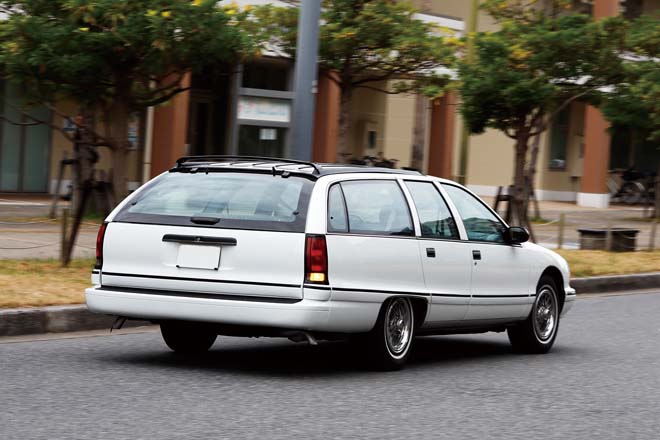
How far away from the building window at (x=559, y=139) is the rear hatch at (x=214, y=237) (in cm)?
3647

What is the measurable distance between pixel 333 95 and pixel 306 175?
86.3 ft

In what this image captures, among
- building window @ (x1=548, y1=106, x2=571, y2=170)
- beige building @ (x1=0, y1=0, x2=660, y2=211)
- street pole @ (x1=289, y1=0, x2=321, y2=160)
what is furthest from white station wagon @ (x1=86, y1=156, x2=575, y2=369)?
building window @ (x1=548, y1=106, x2=571, y2=170)

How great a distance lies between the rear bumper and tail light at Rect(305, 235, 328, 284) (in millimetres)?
151

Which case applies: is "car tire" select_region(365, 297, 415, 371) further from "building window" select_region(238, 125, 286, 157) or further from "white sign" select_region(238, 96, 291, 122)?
"white sign" select_region(238, 96, 291, 122)

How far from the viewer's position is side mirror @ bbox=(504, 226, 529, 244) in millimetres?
10484

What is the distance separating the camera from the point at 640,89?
98.1 feet

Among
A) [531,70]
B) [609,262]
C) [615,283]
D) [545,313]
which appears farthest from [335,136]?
[545,313]

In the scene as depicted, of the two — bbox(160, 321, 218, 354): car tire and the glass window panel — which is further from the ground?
the glass window panel

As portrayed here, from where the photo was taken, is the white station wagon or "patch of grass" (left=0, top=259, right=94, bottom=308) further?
"patch of grass" (left=0, top=259, right=94, bottom=308)

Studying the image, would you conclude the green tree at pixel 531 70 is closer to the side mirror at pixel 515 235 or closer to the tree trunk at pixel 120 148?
the tree trunk at pixel 120 148

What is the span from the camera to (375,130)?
40.2 meters

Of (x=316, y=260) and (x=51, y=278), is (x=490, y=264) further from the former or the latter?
(x=51, y=278)

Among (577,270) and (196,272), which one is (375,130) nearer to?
(577,270)

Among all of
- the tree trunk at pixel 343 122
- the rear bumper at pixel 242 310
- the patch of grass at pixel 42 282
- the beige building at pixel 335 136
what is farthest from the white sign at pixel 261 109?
the rear bumper at pixel 242 310
